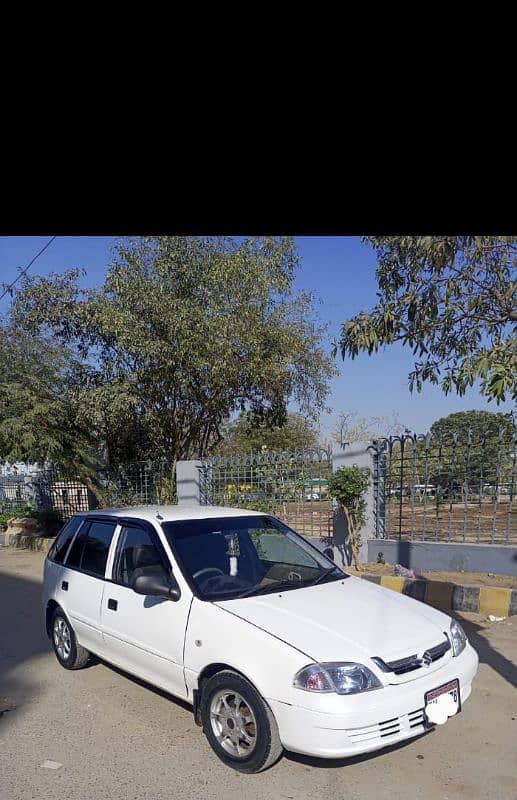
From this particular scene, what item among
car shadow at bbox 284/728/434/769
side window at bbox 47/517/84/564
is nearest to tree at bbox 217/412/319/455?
side window at bbox 47/517/84/564

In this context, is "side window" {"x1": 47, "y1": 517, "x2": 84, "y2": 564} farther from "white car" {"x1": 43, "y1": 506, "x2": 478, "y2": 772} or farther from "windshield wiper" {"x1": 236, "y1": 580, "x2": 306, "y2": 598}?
"windshield wiper" {"x1": 236, "y1": 580, "x2": 306, "y2": 598}

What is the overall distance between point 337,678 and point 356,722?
23 centimetres

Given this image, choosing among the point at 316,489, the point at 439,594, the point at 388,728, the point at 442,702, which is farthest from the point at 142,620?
the point at 316,489

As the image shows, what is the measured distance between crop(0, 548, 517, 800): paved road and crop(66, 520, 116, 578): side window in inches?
36.8

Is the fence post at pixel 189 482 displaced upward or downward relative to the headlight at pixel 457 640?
upward

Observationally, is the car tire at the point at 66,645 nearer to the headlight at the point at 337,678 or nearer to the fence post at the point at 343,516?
the headlight at the point at 337,678

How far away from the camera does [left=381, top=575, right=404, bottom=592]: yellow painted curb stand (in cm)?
771

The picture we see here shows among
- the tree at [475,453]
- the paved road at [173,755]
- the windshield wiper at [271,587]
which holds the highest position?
the tree at [475,453]

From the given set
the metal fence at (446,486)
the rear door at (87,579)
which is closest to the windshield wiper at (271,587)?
the rear door at (87,579)

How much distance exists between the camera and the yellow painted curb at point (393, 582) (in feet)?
25.3

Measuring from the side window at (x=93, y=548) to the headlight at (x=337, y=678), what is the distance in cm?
232

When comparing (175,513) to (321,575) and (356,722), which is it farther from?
(356,722)

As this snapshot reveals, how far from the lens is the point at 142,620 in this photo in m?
4.54
